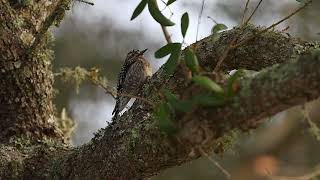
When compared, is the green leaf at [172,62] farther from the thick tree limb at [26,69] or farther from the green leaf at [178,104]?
the thick tree limb at [26,69]

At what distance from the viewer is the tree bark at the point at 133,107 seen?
138 centimetres

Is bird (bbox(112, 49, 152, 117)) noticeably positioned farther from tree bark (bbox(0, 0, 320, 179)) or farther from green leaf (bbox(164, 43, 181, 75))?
green leaf (bbox(164, 43, 181, 75))

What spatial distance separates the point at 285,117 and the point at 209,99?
49.9 inches

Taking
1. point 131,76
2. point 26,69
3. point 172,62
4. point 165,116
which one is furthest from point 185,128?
point 131,76

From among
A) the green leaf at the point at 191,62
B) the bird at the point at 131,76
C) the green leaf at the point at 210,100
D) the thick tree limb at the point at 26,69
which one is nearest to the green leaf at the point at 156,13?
the green leaf at the point at 191,62

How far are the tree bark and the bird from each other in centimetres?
30

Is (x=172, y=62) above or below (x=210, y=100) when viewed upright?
above

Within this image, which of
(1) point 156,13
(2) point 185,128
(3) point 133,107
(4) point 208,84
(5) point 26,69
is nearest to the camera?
(4) point 208,84

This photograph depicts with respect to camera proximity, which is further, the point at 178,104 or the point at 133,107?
the point at 133,107

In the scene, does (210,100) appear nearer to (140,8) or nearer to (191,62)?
(191,62)

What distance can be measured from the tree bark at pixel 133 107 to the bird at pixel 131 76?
0.98 feet

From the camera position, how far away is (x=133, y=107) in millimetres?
2188

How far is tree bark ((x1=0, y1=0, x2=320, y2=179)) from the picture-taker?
1376mm

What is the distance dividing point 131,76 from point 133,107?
88cm
